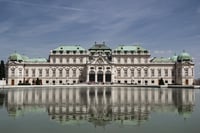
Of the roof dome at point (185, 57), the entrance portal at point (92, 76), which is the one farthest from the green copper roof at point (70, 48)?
the roof dome at point (185, 57)

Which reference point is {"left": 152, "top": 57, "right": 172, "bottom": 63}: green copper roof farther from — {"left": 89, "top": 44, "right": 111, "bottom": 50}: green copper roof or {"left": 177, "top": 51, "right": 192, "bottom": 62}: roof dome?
{"left": 89, "top": 44, "right": 111, "bottom": 50}: green copper roof

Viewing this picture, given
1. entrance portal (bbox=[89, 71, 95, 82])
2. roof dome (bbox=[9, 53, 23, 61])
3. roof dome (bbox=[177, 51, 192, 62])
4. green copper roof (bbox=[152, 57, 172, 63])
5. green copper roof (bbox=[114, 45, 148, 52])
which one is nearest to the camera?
entrance portal (bbox=[89, 71, 95, 82])

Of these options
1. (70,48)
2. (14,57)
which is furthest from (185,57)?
(14,57)

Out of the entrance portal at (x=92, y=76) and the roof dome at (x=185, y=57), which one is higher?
the roof dome at (x=185, y=57)

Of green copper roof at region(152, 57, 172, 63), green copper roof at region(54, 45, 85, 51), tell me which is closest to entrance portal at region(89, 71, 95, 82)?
green copper roof at region(54, 45, 85, 51)

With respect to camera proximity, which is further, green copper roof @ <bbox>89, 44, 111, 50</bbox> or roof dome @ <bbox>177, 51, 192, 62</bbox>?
green copper roof @ <bbox>89, 44, 111, 50</bbox>

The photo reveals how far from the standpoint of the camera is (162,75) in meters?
113

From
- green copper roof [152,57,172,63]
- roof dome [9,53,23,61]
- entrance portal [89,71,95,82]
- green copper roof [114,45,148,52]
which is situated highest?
green copper roof [114,45,148,52]

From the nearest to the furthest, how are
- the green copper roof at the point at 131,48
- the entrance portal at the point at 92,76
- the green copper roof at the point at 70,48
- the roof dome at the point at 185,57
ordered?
the entrance portal at the point at 92,76 < the roof dome at the point at 185,57 < the green copper roof at the point at 131,48 < the green copper roof at the point at 70,48

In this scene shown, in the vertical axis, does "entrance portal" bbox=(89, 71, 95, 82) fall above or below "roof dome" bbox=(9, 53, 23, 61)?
below

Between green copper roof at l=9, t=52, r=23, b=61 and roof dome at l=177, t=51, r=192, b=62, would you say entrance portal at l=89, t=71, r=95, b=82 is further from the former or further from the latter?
roof dome at l=177, t=51, r=192, b=62

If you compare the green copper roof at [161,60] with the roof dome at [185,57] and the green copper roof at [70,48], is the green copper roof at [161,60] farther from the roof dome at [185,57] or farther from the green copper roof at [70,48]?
the green copper roof at [70,48]

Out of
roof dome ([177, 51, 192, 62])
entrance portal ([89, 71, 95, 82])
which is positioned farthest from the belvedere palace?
entrance portal ([89, 71, 95, 82])

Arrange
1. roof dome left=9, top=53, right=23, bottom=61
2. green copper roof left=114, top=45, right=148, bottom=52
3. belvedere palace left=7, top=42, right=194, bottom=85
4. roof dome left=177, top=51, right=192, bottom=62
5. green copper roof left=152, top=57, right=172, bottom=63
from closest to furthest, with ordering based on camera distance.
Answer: roof dome left=177, top=51, right=192, bottom=62, roof dome left=9, top=53, right=23, bottom=61, belvedere palace left=7, top=42, right=194, bottom=85, green copper roof left=152, top=57, right=172, bottom=63, green copper roof left=114, top=45, right=148, bottom=52
